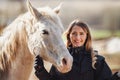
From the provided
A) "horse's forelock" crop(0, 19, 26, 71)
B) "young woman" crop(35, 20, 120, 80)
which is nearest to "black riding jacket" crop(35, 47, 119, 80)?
"young woman" crop(35, 20, 120, 80)

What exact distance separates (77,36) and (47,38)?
12.0 inches

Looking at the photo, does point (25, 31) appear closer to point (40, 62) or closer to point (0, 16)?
point (40, 62)

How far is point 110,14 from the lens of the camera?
83.3ft

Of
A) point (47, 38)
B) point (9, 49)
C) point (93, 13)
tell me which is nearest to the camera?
point (47, 38)

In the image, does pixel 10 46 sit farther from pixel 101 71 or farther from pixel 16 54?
pixel 101 71

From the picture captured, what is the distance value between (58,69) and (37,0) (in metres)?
21.6

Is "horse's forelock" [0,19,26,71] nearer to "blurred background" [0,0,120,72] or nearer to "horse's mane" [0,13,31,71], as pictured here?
"horse's mane" [0,13,31,71]

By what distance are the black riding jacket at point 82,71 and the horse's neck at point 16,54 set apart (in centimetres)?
25

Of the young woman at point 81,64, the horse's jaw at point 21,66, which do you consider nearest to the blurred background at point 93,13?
the horse's jaw at point 21,66

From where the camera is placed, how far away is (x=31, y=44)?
4.15 m

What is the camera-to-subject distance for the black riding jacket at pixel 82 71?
4121mm

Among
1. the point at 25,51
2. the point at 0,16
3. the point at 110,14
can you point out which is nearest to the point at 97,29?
the point at 110,14

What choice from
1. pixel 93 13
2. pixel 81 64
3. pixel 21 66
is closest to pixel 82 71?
pixel 81 64

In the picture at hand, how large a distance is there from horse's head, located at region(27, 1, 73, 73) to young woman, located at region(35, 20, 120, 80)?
107mm
